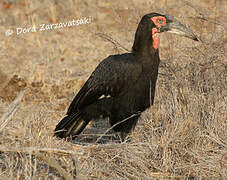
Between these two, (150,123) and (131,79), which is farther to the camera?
(150,123)

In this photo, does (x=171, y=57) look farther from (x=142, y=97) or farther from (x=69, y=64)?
(x=69, y=64)

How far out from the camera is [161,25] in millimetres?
3549

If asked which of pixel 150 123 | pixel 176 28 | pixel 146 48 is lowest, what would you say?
pixel 150 123

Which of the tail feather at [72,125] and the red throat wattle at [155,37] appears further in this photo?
the tail feather at [72,125]

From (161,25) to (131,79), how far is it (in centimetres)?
54

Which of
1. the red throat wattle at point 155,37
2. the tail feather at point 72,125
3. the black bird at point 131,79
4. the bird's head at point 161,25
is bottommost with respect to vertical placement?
the tail feather at point 72,125

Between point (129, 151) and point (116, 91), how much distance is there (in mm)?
728

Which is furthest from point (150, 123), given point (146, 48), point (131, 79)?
point (146, 48)

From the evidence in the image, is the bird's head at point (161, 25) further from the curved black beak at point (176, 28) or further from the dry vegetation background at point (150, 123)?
the dry vegetation background at point (150, 123)

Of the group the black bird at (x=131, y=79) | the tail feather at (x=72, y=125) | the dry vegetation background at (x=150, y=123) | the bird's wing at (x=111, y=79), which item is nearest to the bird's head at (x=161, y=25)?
the black bird at (x=131, y=79)

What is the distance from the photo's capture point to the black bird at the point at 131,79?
350cm

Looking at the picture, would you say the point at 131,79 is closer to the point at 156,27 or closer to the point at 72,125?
the point at 156,27

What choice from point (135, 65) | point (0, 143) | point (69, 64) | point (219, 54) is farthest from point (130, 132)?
point (69, 64)

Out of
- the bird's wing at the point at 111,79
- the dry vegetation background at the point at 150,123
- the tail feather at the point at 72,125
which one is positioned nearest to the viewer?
the dry vegetation background at the point at 150,123
